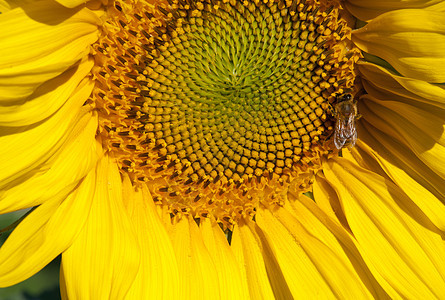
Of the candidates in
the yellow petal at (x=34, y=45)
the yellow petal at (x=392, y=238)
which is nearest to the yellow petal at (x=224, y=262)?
the yellow petal at (x=392, y=238)

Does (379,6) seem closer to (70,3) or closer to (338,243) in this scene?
(338,243)

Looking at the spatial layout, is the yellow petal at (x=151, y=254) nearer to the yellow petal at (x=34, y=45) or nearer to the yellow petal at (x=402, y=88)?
the yellow petal at (x=34, y=45)

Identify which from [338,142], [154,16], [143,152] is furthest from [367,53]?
[143,152]

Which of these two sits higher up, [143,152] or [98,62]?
[98,62]

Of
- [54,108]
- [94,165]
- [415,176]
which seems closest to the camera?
[54,108]

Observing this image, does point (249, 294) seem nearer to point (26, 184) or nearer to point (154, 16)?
point (26, 184)

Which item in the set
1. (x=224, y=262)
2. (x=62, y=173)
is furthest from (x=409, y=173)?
(x=62, y=173)
